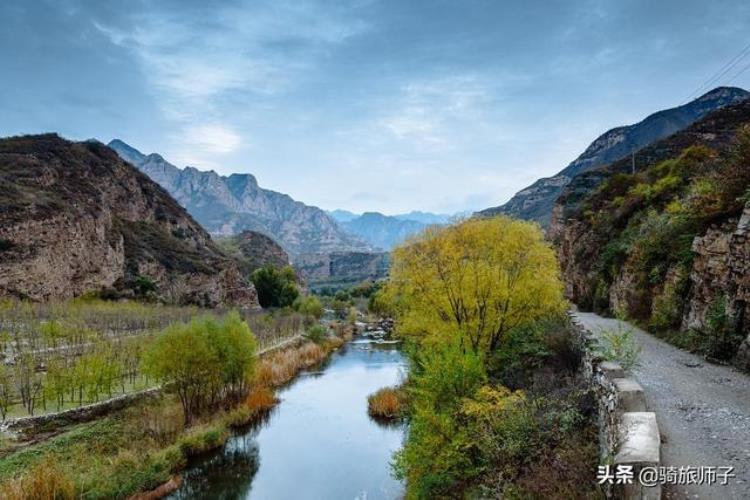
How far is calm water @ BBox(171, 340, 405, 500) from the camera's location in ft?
69.8

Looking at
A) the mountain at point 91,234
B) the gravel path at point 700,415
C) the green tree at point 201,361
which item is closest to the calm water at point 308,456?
the green tree at point 201,361

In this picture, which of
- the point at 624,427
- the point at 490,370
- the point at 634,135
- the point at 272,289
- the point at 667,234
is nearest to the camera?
the point at 624,427

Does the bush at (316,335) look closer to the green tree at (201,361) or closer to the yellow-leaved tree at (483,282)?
the green tree at (201,361)

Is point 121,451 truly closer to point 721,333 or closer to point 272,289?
point 721,333

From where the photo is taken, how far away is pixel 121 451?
22.0 metres

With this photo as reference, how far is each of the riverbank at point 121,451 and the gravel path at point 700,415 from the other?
18941mm

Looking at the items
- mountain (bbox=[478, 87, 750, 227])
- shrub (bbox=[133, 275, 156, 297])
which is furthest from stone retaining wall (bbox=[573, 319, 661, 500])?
mountain (bbox=[478, 87, 750, 227])

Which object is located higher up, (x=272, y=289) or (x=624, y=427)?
(x=624, y=427)

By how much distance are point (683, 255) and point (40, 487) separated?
23.9 m

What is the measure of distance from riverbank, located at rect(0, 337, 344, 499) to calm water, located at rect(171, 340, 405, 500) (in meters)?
1.15

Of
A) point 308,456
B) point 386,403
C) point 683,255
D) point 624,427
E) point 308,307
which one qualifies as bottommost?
point 308,456

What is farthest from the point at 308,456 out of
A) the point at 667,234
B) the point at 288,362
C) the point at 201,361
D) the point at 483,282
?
the point at 288,362

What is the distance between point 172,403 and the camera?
101 ft

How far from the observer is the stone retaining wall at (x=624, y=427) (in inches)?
238
